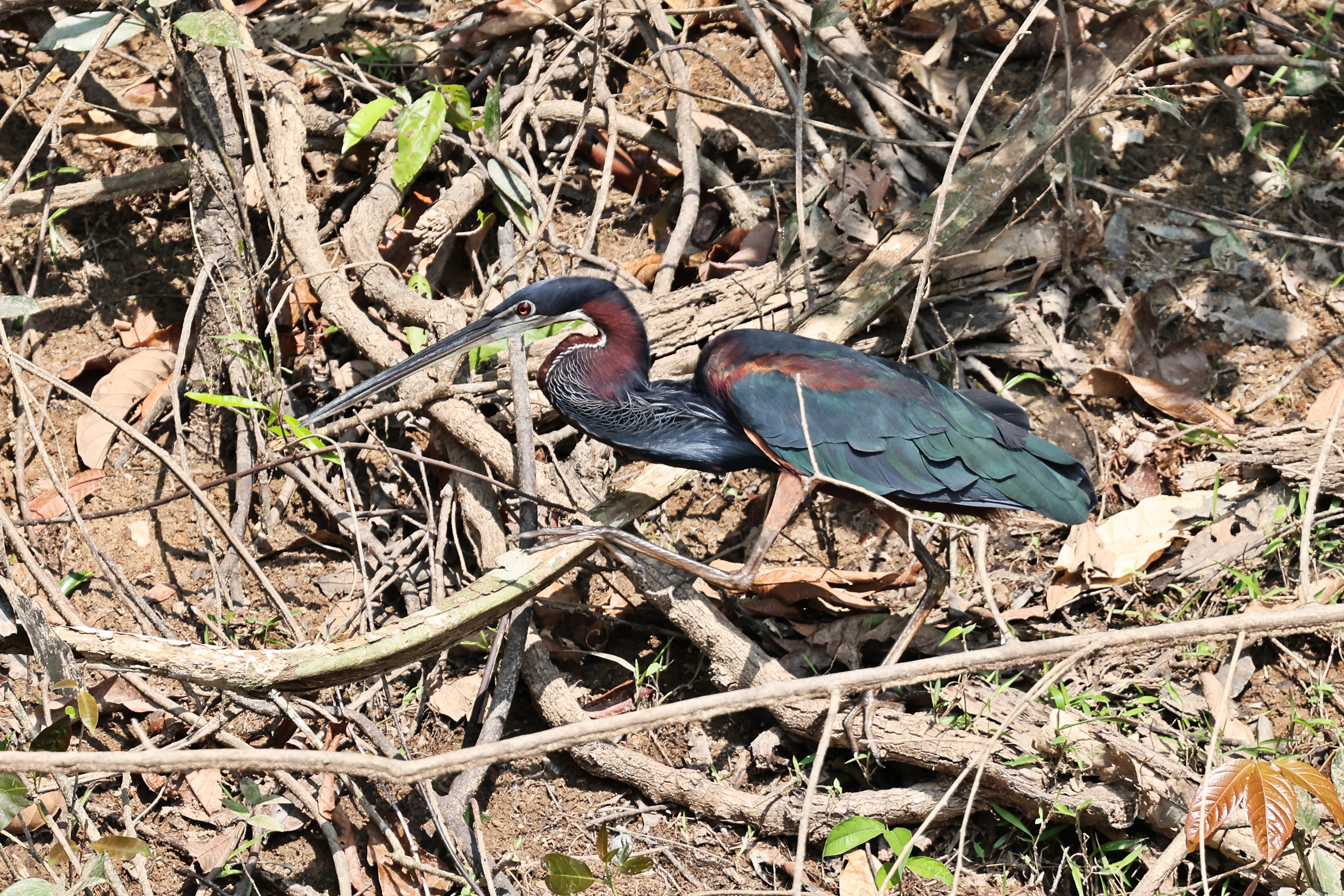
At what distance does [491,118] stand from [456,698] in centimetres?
231

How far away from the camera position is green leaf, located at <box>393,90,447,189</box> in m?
4.27

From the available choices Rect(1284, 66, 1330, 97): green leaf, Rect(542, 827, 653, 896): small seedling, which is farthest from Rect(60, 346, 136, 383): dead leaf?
Rect(1284, 66, 1330, 97): green leaf

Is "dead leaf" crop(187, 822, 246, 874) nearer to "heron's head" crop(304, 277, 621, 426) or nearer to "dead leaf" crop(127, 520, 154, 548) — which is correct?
"dead leaf" crop(127, 520, 154, 548)

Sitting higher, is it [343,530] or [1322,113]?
[1322,113]

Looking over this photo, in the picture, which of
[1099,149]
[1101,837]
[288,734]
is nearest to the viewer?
[1101,837]

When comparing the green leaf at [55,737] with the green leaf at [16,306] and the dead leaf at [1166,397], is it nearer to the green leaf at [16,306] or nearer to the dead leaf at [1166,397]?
the green leaf at [16,306]

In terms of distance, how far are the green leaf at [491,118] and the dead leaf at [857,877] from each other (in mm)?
3072

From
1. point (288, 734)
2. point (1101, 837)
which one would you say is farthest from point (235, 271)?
point (1101, 837)

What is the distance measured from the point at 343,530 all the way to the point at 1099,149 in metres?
3.73

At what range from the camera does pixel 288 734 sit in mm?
3689

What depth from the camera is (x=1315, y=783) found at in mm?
2604

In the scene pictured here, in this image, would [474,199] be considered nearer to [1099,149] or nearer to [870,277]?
[870,277]

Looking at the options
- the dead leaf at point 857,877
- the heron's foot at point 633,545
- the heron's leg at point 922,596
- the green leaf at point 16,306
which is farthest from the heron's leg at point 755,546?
the green leaf at point 16,306

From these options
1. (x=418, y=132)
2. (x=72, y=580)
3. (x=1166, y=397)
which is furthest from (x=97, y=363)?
(x=1166, y=397)
